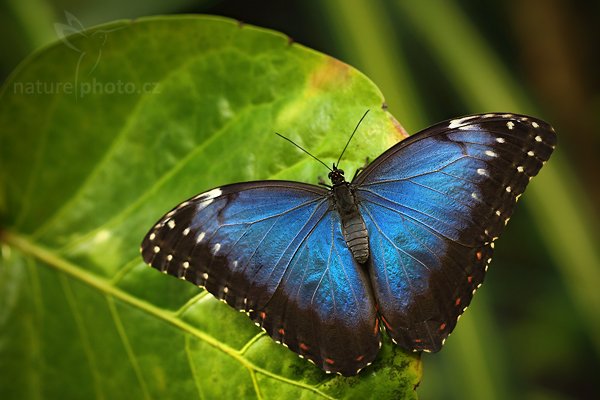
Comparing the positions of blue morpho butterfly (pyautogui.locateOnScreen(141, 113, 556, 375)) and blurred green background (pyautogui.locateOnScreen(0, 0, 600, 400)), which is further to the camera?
blurred green background (pyautogui.locateOnScreen(0, 0, 600, 400))

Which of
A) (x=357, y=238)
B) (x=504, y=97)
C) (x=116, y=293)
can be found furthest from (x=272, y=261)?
(x=504, y=97)

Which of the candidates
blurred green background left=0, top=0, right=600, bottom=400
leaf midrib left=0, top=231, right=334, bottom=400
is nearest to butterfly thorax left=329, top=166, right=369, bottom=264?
leaf midrib left=0, top=231, right=334, bottom=400

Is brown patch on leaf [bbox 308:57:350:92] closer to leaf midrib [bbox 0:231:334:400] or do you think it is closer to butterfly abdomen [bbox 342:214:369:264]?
butterfly abdomen [bbox 342:214:369:264]

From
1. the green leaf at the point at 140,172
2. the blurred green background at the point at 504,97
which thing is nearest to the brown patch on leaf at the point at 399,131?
the green leaf at the point at 140,172

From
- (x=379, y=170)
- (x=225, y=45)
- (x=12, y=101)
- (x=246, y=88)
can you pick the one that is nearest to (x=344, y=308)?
(x=379, y=170)

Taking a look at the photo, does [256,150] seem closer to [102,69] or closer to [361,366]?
[102,69]
